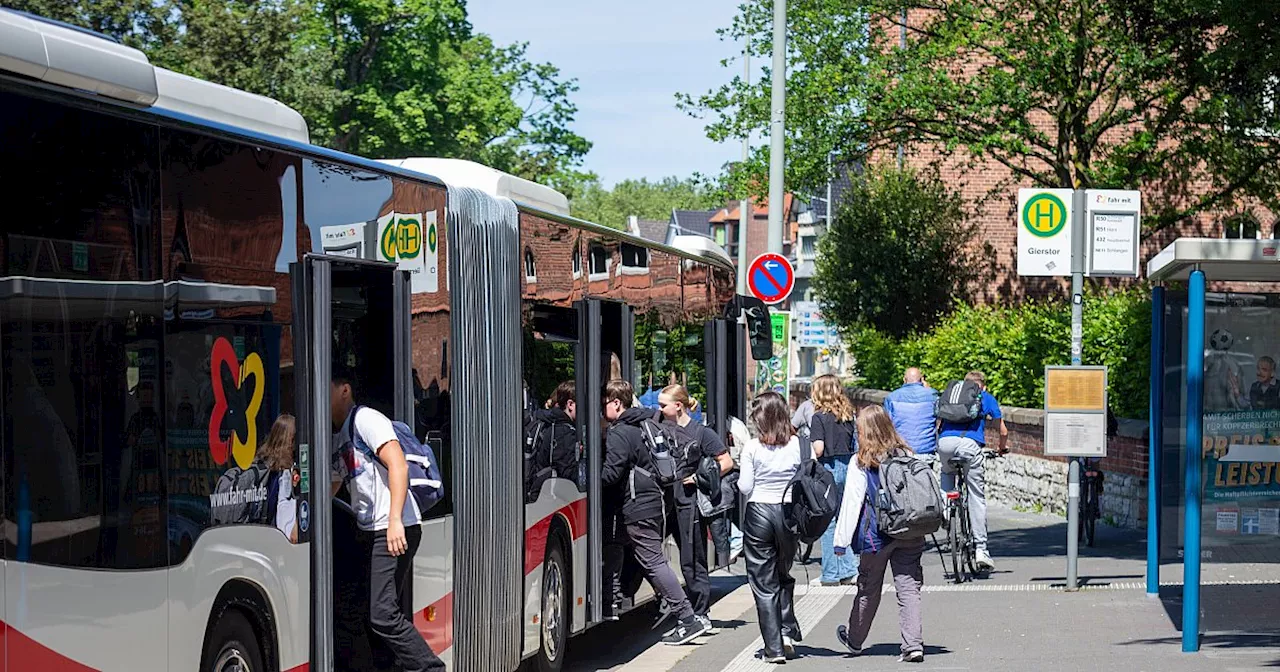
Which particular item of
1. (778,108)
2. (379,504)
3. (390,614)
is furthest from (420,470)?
(778,108)

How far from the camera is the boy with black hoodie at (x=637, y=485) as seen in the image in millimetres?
11172

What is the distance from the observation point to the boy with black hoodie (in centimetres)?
1117

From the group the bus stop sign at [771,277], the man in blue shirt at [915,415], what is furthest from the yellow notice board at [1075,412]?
the bus stop sign at [771,277]

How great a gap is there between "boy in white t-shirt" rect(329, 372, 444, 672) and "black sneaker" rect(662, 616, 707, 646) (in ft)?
14.4

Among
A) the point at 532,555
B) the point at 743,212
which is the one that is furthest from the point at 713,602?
the point at 743,212

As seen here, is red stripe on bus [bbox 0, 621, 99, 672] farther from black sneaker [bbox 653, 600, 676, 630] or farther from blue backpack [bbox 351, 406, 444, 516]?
black sneaker [bbox 653, 600, 676, 630]

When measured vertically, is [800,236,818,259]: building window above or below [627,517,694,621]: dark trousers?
above

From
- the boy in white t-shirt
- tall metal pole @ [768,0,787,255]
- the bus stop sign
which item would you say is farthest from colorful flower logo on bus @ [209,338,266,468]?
tall metal pole @ [768,0,787,255]

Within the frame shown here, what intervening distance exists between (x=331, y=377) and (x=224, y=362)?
1.00 m

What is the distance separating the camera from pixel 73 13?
3681 cm

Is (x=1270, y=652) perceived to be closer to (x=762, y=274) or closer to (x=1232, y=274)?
(x=1232, y=274)

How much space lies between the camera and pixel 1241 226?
31172mm

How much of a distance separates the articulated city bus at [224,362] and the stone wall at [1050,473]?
37.2ft

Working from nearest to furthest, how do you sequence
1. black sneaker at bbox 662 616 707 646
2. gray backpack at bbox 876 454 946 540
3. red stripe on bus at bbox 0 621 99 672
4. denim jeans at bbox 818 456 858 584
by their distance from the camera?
red stripe on bus at bbox 0 621 99 672, gray backpack at bbox 876 454 946 540, black sneaker at bbox 662 616 707 646, denim jeans at bbox 818 456 858 584
